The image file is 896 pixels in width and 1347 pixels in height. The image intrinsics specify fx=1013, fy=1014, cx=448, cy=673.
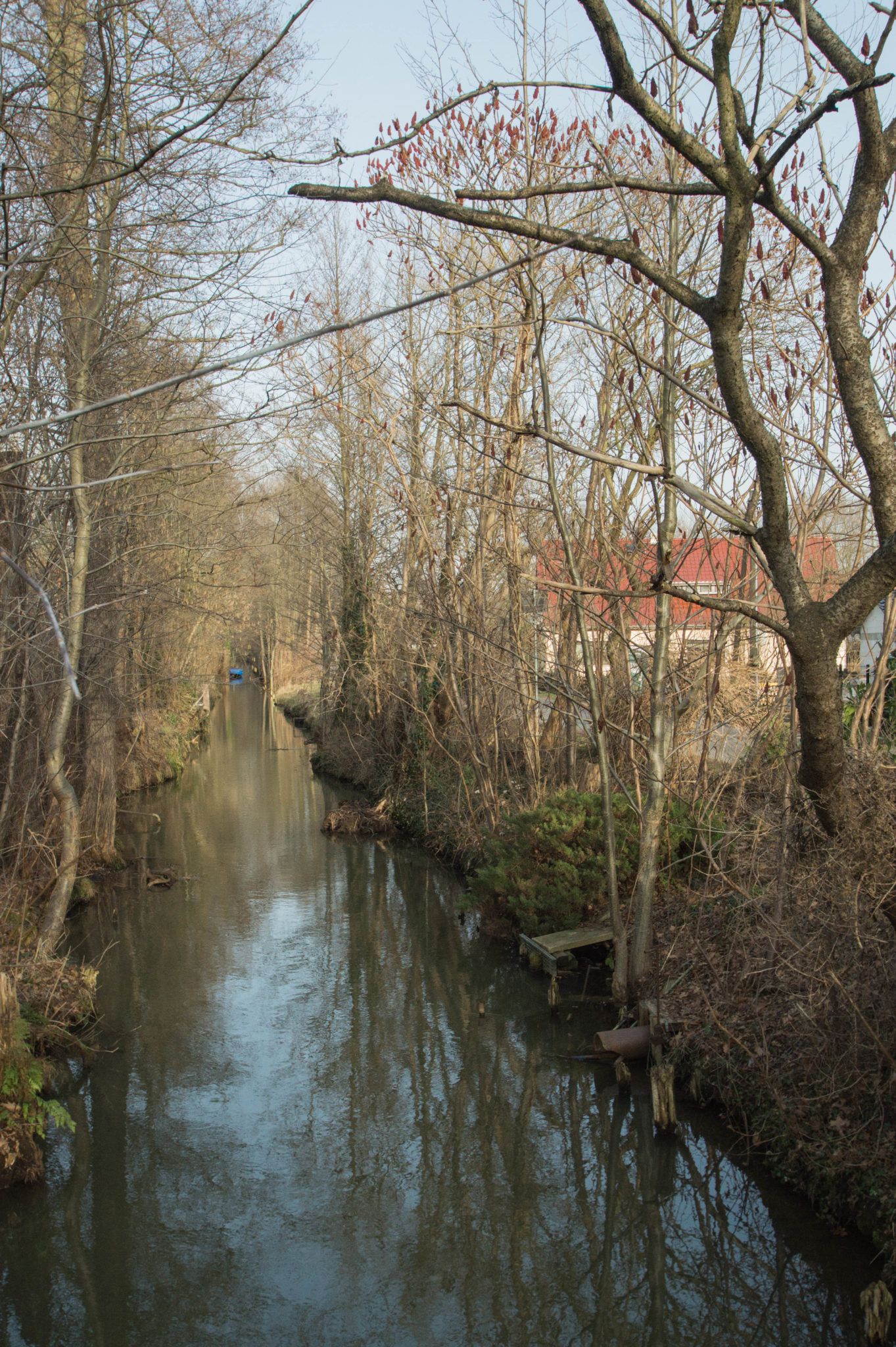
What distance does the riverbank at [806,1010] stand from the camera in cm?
492

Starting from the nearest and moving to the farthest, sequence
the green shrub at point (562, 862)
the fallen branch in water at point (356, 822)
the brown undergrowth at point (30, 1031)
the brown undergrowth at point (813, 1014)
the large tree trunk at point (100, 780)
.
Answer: the brown undergrowth at point (813, 1014)
the brown undergrowth at point (30, 1031)
the green shrub at point (562, 862)
the large tree trunk at point (100, 780)
the fallen branch in water at point (356, 822)

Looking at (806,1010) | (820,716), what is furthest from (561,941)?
(820,716)

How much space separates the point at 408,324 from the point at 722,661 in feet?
30.1

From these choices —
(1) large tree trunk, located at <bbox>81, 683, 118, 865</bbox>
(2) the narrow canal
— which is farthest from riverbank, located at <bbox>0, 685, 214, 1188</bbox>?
(1) large tree trunk, located at <bbox>81, 683, 118, 865</bbox>

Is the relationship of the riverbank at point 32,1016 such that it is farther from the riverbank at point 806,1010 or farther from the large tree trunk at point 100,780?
the riverbank at point 806,1010

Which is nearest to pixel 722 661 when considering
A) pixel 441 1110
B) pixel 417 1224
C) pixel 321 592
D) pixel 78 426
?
pixel 441 1110

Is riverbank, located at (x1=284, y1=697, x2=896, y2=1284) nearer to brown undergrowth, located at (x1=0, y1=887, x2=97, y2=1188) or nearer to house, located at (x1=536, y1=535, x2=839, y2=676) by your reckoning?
house, located at (x1=536, y1=535, x2=839, y2=676)

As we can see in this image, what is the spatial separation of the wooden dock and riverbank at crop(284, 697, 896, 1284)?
1.69 meters

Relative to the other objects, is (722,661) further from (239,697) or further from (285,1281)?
(239,697)

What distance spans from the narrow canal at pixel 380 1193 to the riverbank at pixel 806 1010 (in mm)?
302

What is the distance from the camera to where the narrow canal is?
4.68m

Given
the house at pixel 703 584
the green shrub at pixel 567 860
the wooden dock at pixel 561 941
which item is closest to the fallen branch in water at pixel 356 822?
the green shrub at pixel 567 860

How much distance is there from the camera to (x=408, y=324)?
627 inches

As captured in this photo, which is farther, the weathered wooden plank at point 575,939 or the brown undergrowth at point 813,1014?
the weathered wooden plank at point 575,939
